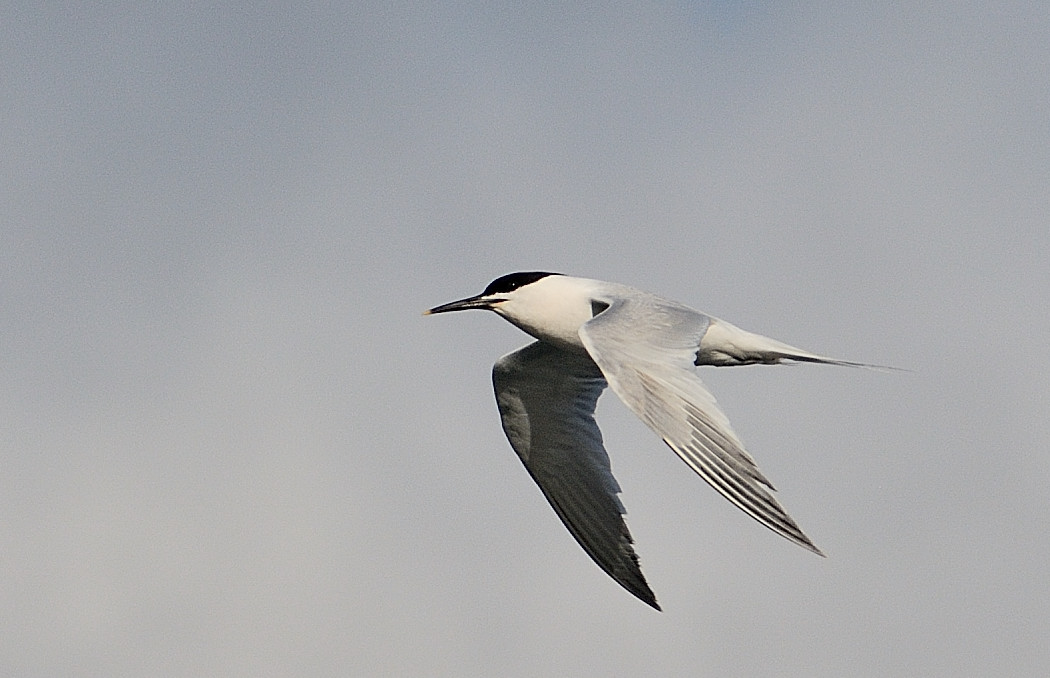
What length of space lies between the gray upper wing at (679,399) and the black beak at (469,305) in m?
2.51

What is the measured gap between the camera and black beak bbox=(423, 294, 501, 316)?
12219 millimetres

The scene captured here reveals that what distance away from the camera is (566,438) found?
43.0 feet

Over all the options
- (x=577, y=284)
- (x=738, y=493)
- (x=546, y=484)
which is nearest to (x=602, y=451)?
(x=546, y=484)

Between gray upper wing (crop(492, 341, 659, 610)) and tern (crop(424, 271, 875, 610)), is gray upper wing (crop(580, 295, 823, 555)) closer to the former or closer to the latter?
tern (crop(424, 271, 875, 610))

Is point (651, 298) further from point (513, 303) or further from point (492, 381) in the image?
point (492, 381)

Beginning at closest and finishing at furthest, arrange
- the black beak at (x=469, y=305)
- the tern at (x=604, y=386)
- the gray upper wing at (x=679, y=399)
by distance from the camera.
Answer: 1. the gray upper wing at (x=679, y=399)
2. the tern at (x=604, y=386)
3. the black beak at (x=469, y=305)

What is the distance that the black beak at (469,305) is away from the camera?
12.2m

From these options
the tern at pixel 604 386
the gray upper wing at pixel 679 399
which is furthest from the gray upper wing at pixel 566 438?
the gray upper wing at pixel 679 399

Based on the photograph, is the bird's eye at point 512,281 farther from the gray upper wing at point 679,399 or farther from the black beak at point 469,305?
the gray upper wing at point 679,399

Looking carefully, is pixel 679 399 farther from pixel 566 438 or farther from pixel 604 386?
pixel 604 386

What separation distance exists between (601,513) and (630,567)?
0.61m

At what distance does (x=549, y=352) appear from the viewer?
508 inches

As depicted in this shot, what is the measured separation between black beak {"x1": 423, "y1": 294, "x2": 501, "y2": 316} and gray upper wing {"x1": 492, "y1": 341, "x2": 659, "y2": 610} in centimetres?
86

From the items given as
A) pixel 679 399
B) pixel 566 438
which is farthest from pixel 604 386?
pixel 679 399
